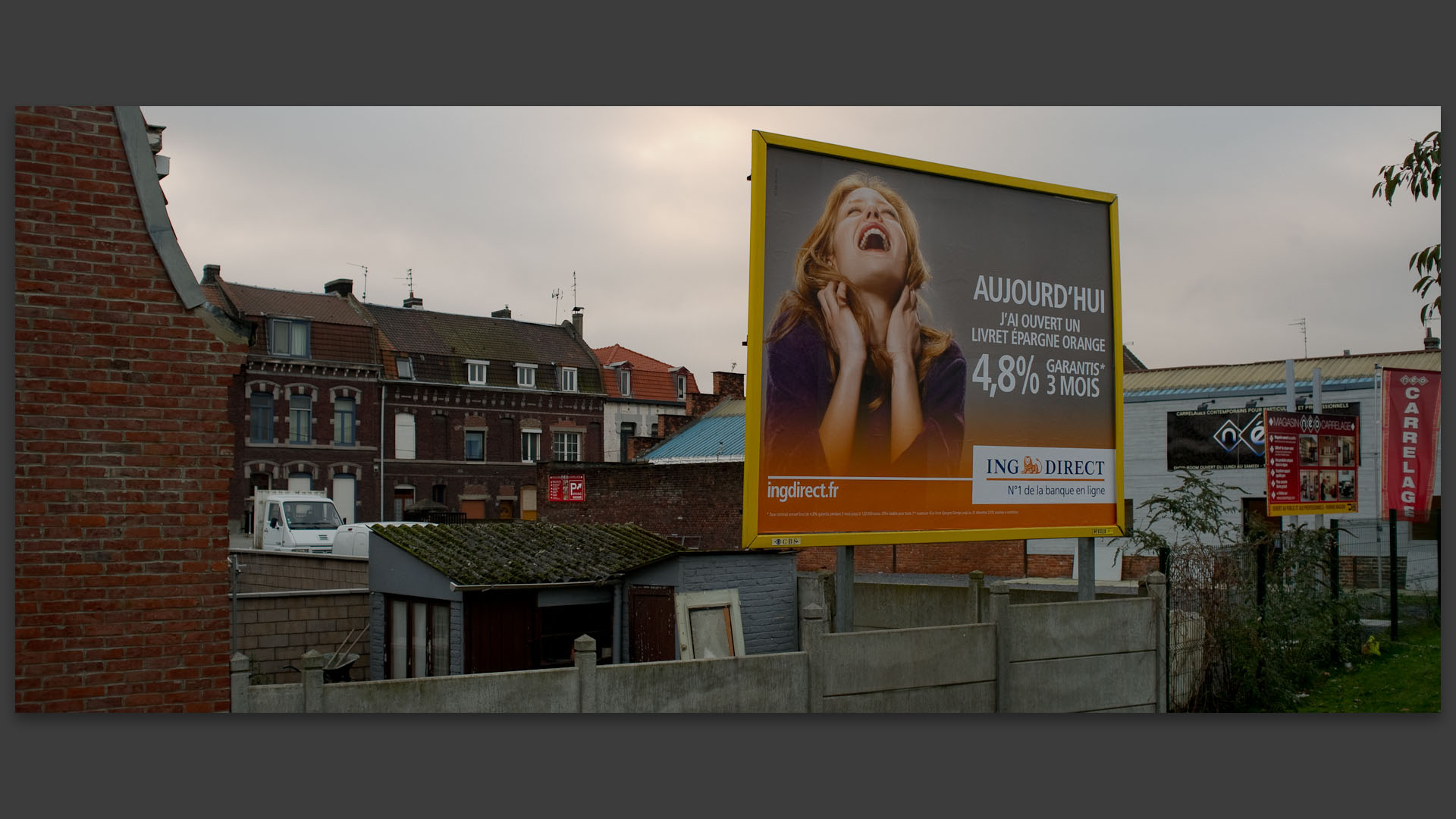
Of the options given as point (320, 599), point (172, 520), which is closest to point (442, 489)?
point (320, 599)

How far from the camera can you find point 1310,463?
51.4 ft

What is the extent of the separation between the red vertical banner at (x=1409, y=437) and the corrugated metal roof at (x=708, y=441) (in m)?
19.5

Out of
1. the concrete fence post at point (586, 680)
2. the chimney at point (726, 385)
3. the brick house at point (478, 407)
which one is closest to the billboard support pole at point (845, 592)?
the concrete fence post at point (586, 680)

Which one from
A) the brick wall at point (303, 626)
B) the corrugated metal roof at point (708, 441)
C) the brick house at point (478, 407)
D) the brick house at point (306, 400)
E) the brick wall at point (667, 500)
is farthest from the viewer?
the brick house at point (478, 407)

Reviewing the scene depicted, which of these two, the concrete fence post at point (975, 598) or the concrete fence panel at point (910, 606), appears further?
the concrete fence panel at point (910, 606)

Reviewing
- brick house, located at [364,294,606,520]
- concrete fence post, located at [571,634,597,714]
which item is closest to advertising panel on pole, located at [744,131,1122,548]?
concrete fence post, located at [571,634,597,714]

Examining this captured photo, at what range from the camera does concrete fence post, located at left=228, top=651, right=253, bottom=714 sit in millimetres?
7512

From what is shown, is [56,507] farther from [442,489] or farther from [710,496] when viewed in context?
[442,489]

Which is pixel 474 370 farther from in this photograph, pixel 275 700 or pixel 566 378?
pixel 275 700

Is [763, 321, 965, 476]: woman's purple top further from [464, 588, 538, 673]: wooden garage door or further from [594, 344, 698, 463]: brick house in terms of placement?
[594, 344, 698, 463]: brick house

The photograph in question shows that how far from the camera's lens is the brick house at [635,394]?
190 ft

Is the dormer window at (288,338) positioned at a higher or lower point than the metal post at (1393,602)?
higher

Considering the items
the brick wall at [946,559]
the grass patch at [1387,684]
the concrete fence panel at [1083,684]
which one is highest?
the concrete fence panel at [1083,684]

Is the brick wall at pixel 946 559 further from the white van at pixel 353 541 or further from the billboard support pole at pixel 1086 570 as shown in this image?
the billboard support pole at pixel 1086 570
